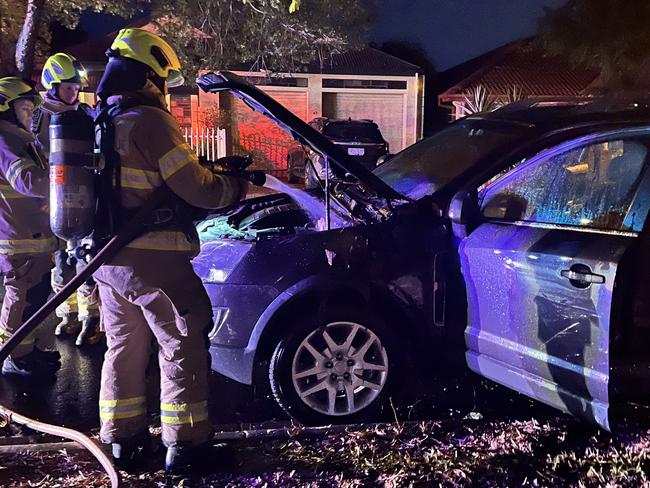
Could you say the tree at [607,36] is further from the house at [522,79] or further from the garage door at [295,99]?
the garage door at [295,99]

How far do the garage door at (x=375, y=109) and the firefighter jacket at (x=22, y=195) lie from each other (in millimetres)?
18455

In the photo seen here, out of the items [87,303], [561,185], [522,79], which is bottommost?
[87,303]

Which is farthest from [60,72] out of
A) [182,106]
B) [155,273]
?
[182,106]

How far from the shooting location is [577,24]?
45.2 feet

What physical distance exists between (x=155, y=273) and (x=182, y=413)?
65 cm

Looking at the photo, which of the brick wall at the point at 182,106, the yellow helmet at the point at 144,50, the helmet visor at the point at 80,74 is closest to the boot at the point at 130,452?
the yellow helmet at the point at 144,50

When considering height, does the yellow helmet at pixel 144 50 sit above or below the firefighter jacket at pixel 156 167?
above

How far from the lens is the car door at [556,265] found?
3162 mm

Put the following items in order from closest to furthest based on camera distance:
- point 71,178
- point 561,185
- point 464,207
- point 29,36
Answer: point 71,178 → point 464,207 → point 561,185 → point 29,36

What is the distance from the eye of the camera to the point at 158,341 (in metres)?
3.13

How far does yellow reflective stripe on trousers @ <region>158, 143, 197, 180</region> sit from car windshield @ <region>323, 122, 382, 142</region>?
12234 millimetres

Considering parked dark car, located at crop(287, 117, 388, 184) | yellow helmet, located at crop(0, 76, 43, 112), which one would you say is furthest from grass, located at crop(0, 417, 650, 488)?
parked dark car, located at crop(287, 117, 388, 184)

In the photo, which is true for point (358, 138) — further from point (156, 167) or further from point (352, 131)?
point (156, 167)

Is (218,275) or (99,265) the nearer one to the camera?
(99,265)
